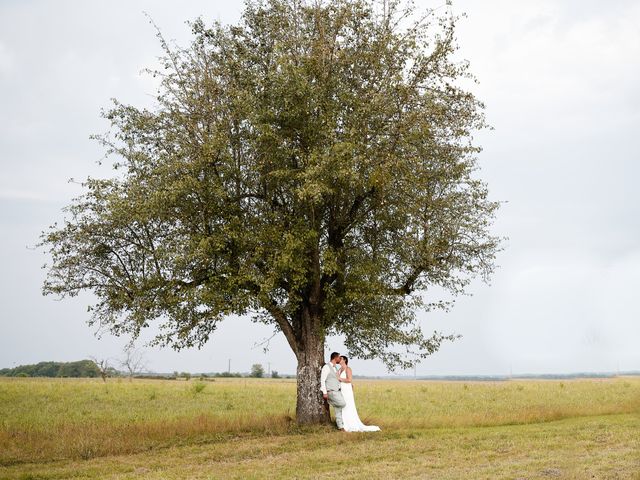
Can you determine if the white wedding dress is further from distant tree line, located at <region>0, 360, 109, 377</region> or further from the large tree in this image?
distant tree line, located at <region>0, 360, 109, 377</region>

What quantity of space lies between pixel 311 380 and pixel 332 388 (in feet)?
3.07

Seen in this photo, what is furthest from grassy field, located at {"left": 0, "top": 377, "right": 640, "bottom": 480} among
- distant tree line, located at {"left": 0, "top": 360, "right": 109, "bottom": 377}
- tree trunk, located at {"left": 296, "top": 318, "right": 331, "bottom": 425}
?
distant tree line, located at {"left": 0, "top": 360, "right": 109, "bottom": 377}

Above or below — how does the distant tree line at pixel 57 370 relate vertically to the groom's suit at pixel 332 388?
above

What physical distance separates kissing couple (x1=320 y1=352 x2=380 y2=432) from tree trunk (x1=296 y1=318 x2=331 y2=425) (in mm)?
292

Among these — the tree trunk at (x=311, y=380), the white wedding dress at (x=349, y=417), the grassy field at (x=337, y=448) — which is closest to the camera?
the grassy field at (x=337, y=448)

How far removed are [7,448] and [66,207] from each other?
919 centimetres

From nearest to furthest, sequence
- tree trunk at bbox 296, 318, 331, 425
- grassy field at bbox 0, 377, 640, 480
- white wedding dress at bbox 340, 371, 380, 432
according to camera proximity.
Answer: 1. grassy field at bbox 0, 377, 640, 480
2. white wedding dress at bbox 340, 371, 380, 432
3. tree trunk at bbox 296, 318, 331, 425

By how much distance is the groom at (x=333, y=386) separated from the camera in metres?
26.0

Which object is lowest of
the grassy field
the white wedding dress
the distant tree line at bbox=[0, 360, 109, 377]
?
the grassy field

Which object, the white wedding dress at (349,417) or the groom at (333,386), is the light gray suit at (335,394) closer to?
the groom at (333,386)

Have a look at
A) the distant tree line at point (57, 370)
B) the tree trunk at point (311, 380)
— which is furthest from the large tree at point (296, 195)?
the distant tree line at point (57, 370)

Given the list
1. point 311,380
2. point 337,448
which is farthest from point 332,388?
point 337,448

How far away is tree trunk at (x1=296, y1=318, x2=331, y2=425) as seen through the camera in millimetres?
26516

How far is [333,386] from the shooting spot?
26250mm
